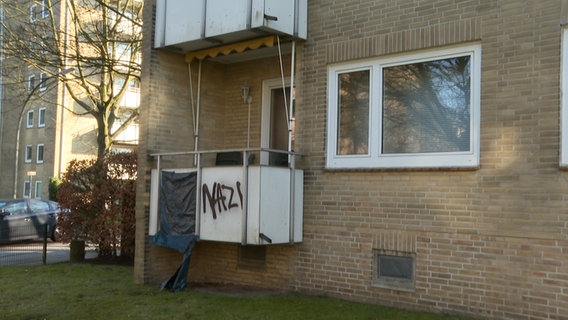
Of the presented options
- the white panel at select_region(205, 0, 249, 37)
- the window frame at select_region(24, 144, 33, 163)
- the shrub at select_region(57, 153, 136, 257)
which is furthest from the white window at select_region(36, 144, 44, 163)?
the white panel at select_region(205, 0, 249, 37)

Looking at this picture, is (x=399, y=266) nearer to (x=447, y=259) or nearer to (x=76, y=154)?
Result: (x=447, y=259)

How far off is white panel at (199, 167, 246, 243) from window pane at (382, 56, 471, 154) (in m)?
2.19

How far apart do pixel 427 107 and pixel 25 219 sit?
586 inches

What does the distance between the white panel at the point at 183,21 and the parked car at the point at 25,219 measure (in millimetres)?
9977

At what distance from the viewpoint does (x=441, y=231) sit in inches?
271

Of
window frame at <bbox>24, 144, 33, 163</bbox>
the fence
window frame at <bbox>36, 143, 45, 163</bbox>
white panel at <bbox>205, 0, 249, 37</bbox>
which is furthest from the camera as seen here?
window frame at <bbox>24, 144, 33, 163</bbox>

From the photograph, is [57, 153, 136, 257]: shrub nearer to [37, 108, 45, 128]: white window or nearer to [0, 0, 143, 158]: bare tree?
[0, 0, 143, 158]: bare tree

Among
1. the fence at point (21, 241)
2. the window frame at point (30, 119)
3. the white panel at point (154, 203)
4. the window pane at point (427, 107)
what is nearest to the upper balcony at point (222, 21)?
the window pane at point (427, 107)

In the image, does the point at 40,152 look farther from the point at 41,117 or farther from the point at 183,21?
the point at 183,21

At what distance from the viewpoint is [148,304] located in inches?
303

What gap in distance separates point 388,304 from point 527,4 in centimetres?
412

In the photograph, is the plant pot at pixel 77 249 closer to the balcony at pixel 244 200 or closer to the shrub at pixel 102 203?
the shrub at pixel 102 203

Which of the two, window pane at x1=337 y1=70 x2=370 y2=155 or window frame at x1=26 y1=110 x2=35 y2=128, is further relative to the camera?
window frame at x1=26 y1=110 x2=35 y2=128

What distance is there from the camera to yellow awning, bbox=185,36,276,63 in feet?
27.3
